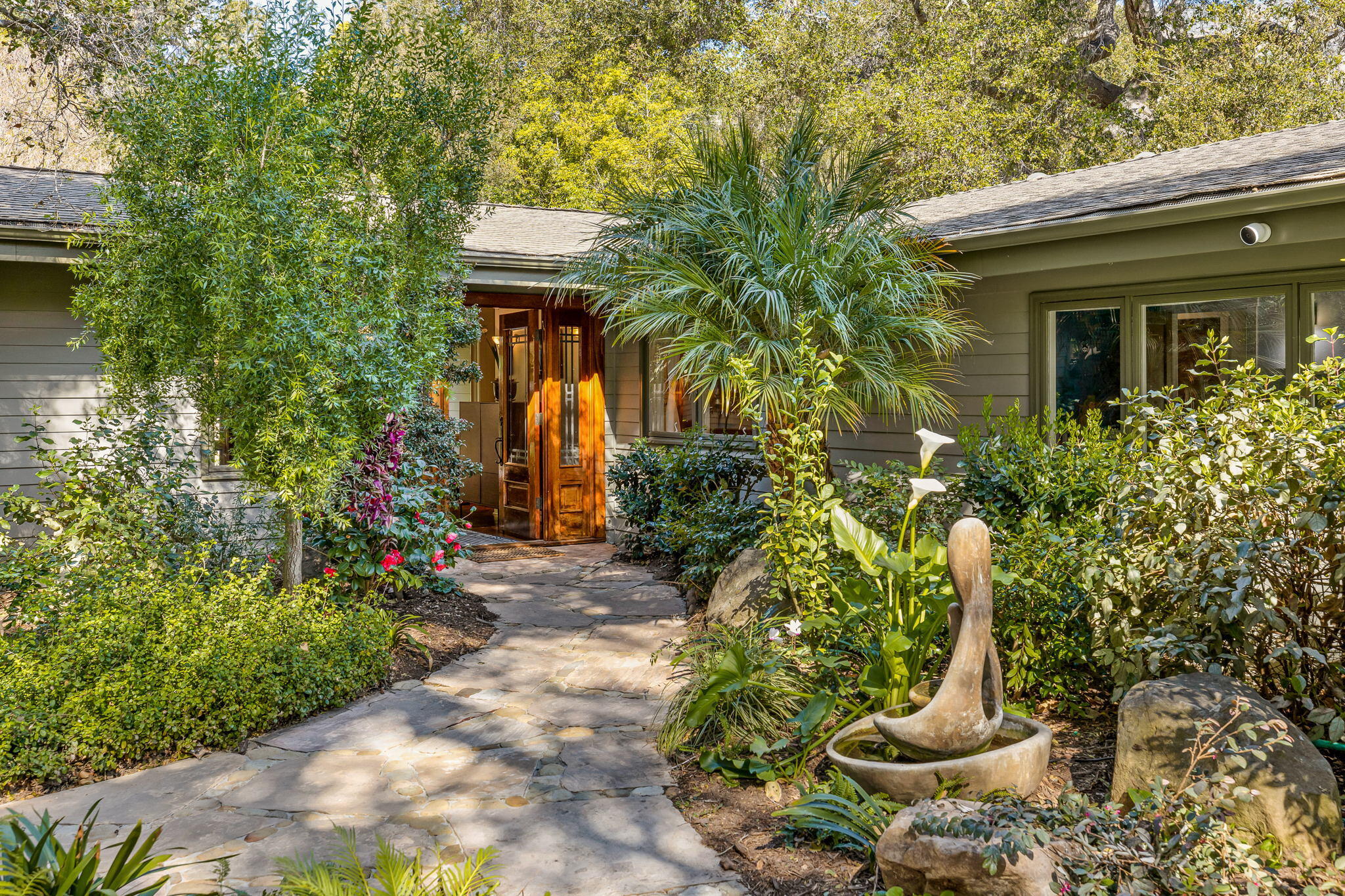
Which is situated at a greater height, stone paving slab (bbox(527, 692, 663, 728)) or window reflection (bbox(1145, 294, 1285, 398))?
window reflection (bbox(1145, 294, 1285, 398))

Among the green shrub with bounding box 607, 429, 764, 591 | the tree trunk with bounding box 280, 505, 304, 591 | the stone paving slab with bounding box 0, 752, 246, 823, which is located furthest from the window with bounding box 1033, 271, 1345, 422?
the stone paving slab with bounding box 0, 752, 246, 823

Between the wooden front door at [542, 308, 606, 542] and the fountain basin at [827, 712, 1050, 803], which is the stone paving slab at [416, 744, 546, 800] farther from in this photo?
the wooden front door at [542, 308, 606, 542]

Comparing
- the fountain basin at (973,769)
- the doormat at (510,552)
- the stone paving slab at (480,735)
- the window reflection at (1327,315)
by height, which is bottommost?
the stone paving slab at (480,735)

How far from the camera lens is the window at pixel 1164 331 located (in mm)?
5527

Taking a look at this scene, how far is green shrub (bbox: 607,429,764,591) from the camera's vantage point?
22.9 ft

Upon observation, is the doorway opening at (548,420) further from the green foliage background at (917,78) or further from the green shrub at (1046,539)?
the green foliage background at (917,78)

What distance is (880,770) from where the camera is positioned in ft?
10.8

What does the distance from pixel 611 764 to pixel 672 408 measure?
6114 mm

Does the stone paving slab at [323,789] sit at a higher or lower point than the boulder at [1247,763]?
lower

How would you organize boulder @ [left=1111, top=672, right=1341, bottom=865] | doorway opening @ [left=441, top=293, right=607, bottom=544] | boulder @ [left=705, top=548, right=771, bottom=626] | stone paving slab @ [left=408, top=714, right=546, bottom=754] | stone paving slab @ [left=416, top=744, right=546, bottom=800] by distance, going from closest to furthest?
boulder @ [left=1111, top=672, right=1341, bottom=865] < stone paving slab @ [left=416, top=744, right=546, bottom=800] < stone paving slab @ [left=408, top=714, right=546, bottom=754] < boulder @ [left=705, top=548, right=771, bottom=626] < doorway opening @ [left=441, top=293, right=607, bottom=544]

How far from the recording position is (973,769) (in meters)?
3.17

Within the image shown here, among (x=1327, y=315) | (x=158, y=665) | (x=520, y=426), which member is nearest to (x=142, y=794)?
(x=158, y=665)

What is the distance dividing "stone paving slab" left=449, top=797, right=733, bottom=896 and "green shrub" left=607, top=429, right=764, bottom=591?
10.6 feet

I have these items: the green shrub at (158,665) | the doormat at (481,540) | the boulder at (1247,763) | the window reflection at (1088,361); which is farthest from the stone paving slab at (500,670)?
the doormat at (481,540)
